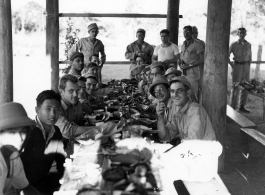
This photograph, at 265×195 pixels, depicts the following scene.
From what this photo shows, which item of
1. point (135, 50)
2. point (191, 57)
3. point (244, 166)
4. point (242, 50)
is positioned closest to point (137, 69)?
point (191, 57)

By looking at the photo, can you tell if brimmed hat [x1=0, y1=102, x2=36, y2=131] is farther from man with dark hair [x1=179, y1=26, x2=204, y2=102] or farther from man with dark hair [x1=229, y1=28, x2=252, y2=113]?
man with dark hair [x1=229, y1=28, x2=252, y2=113]

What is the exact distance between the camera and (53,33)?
931 centimetres

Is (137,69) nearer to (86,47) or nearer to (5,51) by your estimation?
(86,47)

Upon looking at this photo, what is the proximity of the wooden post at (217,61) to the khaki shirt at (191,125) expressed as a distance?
34.8 inches

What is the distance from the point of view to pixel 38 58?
57.1 ft

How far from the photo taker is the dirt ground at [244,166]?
17.9 feet

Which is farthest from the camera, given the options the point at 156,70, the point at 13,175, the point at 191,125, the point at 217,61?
the point at 156,70

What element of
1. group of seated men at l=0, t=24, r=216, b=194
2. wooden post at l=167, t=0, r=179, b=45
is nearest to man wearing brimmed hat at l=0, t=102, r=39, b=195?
group of seated men at l=0, t=24, r=216, b=194

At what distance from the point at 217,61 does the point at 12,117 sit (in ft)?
10.5

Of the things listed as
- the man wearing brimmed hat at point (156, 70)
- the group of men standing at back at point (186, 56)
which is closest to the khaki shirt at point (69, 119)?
the man wearing brimmed hat at point (156, 70)

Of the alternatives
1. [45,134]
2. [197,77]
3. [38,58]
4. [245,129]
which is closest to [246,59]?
[197,77]

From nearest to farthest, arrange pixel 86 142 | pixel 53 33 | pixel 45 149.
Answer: pixel 45 149 → pixel 86 142 → pixel 53 33

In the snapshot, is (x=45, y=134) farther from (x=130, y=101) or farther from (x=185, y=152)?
(x=130, y=101)

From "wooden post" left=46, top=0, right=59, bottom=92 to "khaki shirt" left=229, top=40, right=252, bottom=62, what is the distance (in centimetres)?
417
